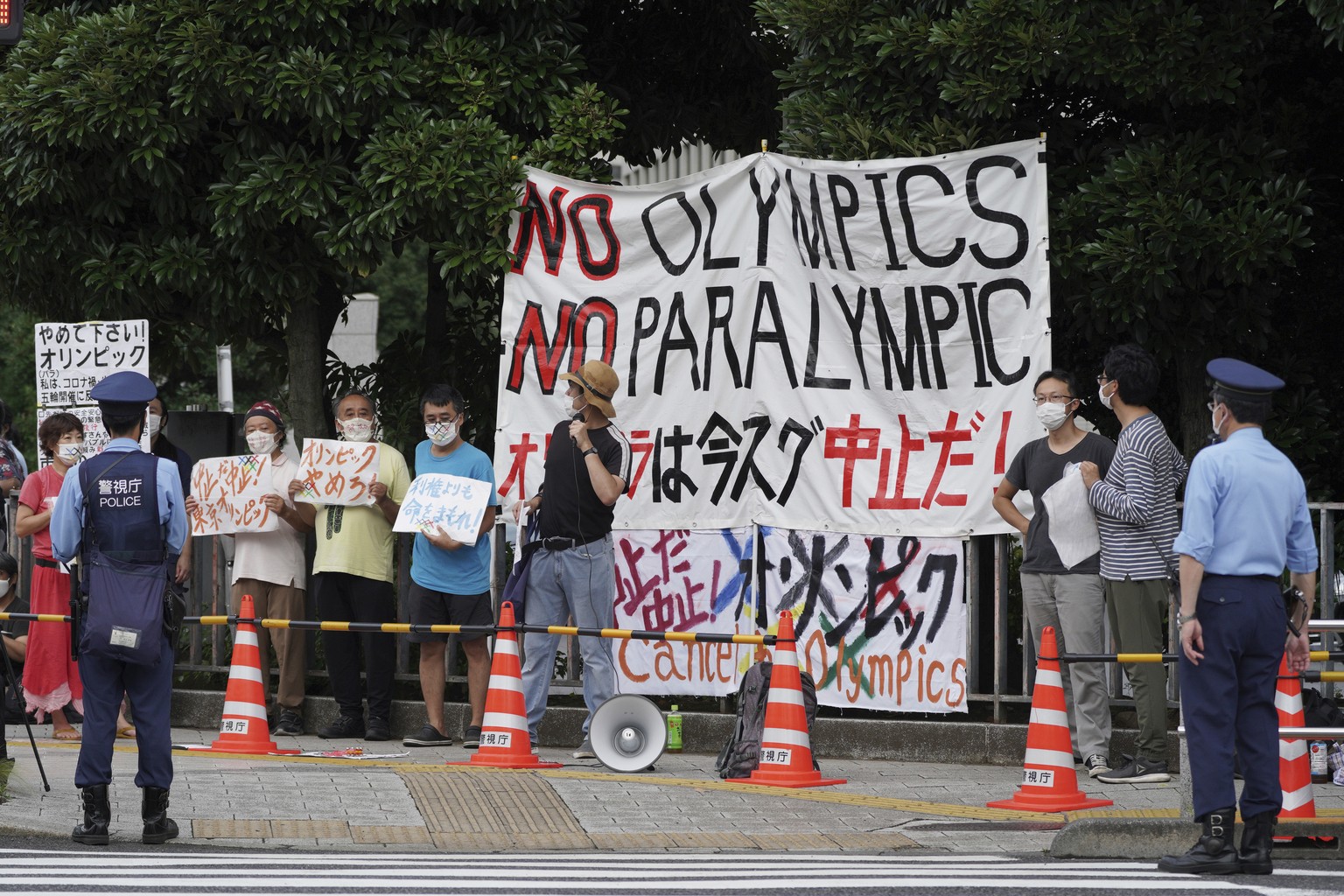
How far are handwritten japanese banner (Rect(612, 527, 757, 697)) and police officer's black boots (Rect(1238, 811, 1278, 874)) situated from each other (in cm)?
413

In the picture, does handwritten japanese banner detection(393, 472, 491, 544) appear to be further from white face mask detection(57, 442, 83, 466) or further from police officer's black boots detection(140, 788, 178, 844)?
police officer's black boots detection(140, 788, 178, 844)

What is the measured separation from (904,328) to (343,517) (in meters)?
3.56

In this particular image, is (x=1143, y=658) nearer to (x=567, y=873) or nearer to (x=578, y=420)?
(x=567, y=873)

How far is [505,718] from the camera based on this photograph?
10.4 metres

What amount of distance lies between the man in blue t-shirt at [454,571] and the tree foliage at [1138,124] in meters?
2.75

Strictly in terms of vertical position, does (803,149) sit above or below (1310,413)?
above

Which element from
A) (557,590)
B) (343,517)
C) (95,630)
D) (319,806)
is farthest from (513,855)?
(343,517)

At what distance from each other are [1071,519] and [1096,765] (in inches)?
50.4

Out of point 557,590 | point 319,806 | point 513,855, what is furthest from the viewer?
point 557,590

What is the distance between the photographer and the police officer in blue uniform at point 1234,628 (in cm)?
746

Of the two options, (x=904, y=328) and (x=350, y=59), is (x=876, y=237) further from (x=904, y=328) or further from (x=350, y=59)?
(x=350, y=59)

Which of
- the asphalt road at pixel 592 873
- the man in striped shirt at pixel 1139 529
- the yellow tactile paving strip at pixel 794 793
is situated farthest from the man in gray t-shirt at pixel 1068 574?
the asphalt road at pixel 592 873

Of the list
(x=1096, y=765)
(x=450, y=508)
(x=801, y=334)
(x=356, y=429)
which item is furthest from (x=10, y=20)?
(x=1096, y=765)

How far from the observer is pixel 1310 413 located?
11984mm
